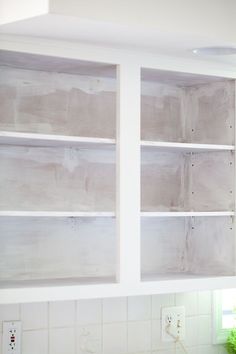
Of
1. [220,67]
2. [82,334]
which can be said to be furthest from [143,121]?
[82,334]

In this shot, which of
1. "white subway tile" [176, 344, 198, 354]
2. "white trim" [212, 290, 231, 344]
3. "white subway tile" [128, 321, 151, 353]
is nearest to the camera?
"white subway tile" [128, 321, 151, 353]

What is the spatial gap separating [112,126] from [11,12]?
732 mm

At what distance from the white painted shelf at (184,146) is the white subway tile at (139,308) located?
62 cm

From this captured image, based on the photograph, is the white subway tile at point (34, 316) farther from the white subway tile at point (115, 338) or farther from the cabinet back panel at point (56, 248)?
the white subway tile at point (115, 338)

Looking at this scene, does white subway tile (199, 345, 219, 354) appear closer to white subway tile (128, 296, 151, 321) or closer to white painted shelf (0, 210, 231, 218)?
white subway tile (128, 296, 151, 321)

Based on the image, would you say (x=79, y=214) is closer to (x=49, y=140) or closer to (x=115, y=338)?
(x=49, y=140)

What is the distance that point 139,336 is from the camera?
9.25 feet

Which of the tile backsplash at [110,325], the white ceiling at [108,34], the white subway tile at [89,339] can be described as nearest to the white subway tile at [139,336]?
the tile backsplash at [110,325]

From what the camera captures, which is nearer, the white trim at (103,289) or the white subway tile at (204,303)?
the white trim at (103,289)

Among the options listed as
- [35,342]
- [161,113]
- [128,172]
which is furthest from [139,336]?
[161,113]

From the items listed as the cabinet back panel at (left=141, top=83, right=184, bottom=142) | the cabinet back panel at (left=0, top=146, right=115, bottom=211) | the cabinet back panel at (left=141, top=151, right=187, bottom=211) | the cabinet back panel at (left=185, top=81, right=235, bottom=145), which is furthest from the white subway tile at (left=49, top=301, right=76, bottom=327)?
the cabinet back panel at (left=185, top=81, right=235, bottom=145)

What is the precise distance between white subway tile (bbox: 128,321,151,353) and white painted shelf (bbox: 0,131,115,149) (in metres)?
0.77

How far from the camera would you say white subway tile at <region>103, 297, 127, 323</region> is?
2744 mm

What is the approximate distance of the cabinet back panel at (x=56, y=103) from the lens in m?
2.51
